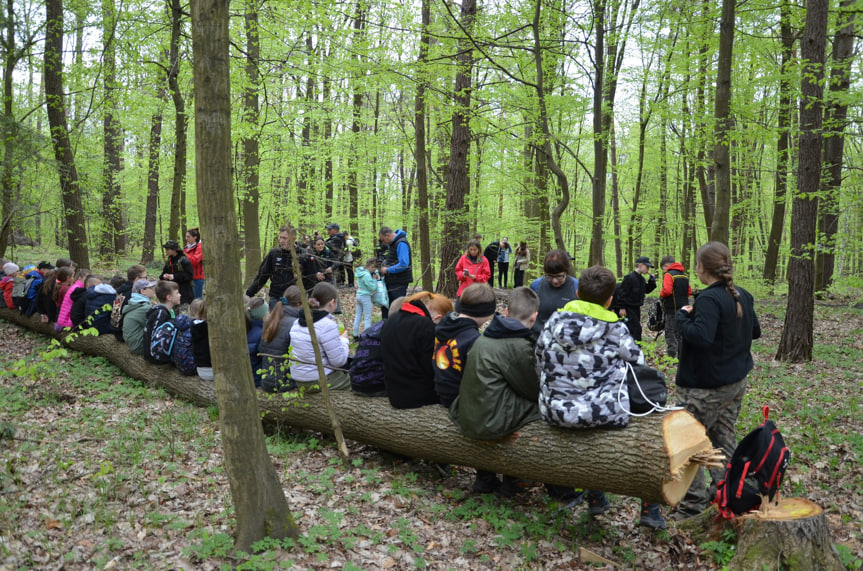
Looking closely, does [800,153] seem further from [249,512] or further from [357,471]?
[249,512]

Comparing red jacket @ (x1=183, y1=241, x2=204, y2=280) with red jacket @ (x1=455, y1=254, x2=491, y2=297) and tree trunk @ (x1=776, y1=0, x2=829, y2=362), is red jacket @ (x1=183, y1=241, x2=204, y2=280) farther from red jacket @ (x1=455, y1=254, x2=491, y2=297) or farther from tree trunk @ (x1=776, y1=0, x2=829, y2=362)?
tree trunk @ (x1=776, y1=0, x2=829, y2=362)

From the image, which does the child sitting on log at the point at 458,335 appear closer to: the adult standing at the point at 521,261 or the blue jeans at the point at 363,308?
the blue jeans at the point at 363,308

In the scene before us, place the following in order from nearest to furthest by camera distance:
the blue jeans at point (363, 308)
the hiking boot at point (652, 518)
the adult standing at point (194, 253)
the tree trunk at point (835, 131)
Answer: the hiking boot at point (652, 518) < the tree trunk at point (835, 131) < the blue jeans at point (363, 308) < the adult standing at point (194, 253)

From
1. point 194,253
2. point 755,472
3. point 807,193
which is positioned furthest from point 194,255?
point 807,193

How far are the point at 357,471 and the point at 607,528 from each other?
2.37m

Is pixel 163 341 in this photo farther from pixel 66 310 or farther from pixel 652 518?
pixel 652 518

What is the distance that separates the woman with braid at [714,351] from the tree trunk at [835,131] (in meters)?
5.09

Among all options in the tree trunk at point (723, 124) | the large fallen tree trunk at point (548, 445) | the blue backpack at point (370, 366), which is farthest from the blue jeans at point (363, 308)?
the tree trunk at point (723, 124)

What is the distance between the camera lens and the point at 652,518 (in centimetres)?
414

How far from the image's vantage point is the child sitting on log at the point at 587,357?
3814 mm

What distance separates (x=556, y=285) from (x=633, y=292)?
124 inches

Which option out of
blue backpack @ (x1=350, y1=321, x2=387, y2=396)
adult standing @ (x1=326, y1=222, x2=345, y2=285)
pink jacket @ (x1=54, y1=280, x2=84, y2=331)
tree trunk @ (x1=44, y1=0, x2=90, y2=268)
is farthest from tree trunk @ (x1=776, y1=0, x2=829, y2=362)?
tree trunk @ (x1=44, y1=0, x2=90, y2=268)

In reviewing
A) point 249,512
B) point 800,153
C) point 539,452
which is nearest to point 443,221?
point 800,153

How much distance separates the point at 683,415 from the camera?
12.5 feet
